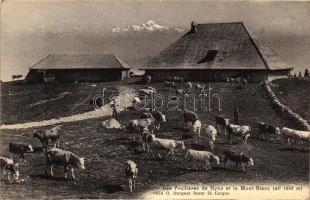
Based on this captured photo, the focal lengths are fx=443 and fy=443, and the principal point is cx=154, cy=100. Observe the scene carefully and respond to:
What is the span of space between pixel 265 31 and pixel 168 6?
5.02 metres

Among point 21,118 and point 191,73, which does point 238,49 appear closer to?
point 191,73

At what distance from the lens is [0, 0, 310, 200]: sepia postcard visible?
51.1 ft

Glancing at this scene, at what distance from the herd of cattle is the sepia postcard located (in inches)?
1.8

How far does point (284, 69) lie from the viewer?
2388 cm

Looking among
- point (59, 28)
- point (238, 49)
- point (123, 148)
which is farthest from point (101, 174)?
point (238, 49)

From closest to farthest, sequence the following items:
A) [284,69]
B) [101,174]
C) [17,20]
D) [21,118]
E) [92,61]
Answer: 1. [101,174]
2. [17,20]
3. [21,118]
4. [284,69]
5. [92,61]

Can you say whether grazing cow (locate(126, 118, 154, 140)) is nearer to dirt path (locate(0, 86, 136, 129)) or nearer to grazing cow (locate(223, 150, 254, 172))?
dirt path (locate(0, 86, 136, 129))

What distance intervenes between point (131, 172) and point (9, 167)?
4.65 metres

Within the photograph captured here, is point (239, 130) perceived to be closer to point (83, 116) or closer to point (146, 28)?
point (146, 28)

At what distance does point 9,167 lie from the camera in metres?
16.0

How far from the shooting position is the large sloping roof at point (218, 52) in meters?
24.5

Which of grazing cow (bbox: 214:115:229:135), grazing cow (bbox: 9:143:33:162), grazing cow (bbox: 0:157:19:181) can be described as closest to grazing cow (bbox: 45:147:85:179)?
grazing cow (bbox: 0:157:19:181)

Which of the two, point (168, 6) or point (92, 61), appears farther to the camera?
point (92, 61)

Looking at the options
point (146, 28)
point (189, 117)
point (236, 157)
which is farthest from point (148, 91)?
point (236, 157)
